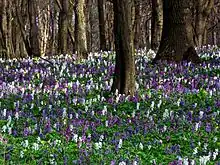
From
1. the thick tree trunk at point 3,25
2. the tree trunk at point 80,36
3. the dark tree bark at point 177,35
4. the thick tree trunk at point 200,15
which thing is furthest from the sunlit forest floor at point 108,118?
the thick tree trunk at point 200,15

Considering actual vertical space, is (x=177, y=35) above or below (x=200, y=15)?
below

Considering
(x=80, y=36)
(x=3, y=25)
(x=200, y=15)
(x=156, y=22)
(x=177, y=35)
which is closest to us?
(x=177, y=35)

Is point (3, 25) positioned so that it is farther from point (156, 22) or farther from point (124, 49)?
point (124, 49)

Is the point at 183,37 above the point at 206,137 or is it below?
above

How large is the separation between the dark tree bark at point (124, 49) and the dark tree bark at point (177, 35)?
15.0 ft

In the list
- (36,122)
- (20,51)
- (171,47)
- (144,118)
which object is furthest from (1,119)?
(20,51)

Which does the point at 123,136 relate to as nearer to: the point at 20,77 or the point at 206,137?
the point at 206,137

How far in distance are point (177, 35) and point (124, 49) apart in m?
5.25

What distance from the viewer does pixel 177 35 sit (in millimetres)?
15148

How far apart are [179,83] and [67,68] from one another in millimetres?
3691

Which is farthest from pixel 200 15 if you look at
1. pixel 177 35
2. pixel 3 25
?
pixel 177 35

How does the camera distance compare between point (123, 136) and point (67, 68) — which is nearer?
point (123, 136)

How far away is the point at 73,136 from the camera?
23.4 feet

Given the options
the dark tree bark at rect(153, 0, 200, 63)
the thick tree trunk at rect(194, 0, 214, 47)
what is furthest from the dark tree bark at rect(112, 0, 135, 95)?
the thick tree trunk at rect(194, 0, 214, 47)
